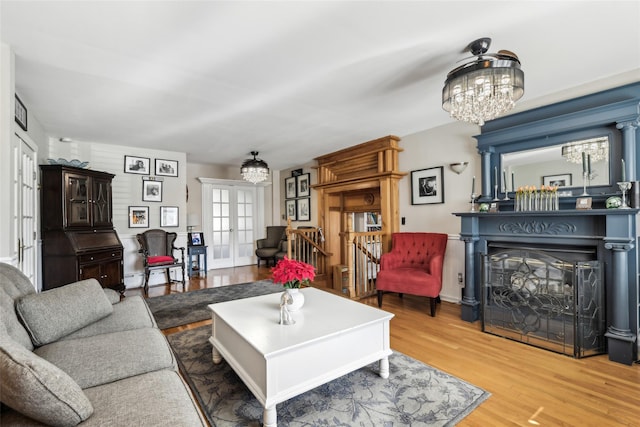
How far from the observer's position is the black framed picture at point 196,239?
20.6 ft

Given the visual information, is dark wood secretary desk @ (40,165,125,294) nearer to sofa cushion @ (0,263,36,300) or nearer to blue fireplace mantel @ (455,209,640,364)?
sofa cushion @ (0,263,36,300)

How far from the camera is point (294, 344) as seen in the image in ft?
5.53

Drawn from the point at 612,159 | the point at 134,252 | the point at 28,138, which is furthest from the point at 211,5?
the point at 134,252

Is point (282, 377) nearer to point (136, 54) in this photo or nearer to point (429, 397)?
point (429, 397)

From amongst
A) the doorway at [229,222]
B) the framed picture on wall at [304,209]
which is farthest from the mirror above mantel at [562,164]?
the doorway at [229,222]

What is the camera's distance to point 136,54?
7.39 ft

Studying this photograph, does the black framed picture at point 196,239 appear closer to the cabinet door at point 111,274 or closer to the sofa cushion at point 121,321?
the cabinet door at point 111,274

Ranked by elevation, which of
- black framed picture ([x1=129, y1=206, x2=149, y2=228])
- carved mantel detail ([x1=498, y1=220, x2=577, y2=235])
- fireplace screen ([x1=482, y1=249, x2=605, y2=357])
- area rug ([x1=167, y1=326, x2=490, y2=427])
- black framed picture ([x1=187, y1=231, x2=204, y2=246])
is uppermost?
black framed picture ([x1=129, y1=206, x2=149, y2=228])

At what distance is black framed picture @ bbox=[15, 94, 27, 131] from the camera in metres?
2.88

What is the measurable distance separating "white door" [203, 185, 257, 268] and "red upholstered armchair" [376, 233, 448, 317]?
446cm

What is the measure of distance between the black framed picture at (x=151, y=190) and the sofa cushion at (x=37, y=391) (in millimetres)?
4836

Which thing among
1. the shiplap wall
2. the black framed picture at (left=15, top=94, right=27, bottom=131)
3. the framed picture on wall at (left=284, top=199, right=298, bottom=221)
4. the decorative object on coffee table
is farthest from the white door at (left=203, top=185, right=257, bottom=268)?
the decorative object on coffee table

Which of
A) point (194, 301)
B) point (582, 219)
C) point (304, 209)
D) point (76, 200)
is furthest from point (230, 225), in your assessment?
point (582, 219)

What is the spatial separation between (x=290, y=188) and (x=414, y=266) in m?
4.10
